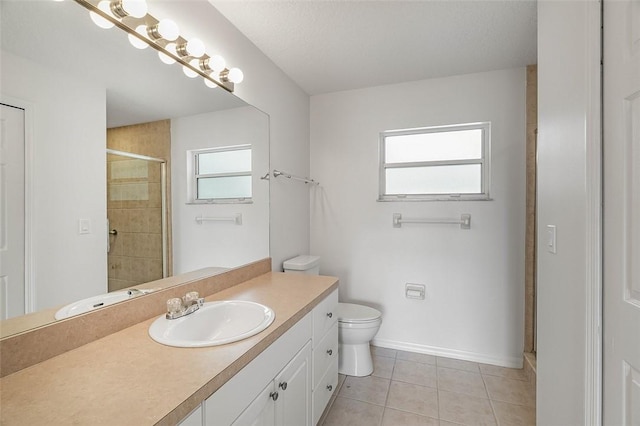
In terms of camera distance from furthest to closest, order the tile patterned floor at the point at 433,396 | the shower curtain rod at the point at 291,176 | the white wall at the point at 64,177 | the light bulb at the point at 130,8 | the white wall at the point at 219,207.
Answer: the shower curtain rod at the point at 291,176, the tile patterned floor at the point at 433,396, the white wall at the point at 219,207, the light bulb at the point at 130,8, the white wall at the point at 64,177

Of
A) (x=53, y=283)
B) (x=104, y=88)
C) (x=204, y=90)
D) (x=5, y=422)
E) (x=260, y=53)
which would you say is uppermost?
(x=260, y=53)

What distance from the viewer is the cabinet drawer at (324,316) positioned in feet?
4.84

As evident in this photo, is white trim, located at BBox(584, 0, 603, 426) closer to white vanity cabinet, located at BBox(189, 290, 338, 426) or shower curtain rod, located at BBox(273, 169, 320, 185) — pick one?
white vanity cabinet, located at BBox(189, 290, 338, 426)

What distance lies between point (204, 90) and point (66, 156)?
2.70 feet

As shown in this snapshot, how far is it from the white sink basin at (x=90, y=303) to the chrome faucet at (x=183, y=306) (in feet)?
0.54

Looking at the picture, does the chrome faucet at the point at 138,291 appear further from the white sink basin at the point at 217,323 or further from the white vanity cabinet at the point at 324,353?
the white vanity cabinet at the point at 324,353

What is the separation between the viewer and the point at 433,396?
187 cm

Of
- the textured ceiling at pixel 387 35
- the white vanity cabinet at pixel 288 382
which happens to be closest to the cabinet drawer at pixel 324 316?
the white vanity cabinet at pixel 288 382

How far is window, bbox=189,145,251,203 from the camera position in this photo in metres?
1.49

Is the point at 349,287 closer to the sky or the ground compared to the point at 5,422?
closer to the ground

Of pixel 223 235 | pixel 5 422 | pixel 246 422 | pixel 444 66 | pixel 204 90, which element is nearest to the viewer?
pixel 5 422

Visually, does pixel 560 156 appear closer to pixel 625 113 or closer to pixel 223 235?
pixel 625 113

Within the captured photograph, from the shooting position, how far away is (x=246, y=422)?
89 centimetres

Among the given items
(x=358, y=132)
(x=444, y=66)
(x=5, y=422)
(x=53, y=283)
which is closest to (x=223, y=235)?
(x=53, y=283)
